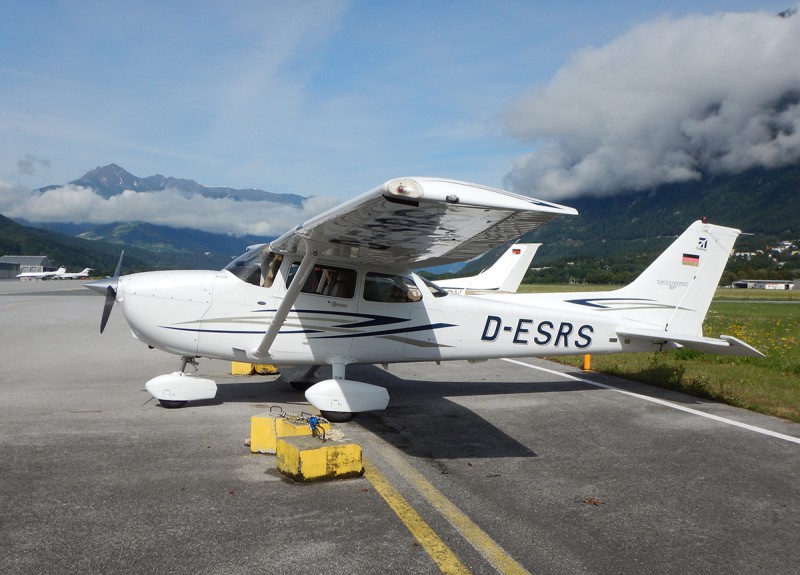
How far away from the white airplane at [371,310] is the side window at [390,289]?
14mm

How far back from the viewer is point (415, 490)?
186 inches

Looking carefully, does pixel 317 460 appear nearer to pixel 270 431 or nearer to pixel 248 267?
pixel 270 431

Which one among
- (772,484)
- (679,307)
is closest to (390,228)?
(772,484)

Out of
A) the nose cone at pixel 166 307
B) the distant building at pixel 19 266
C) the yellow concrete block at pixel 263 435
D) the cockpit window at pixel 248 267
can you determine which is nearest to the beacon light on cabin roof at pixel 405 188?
the yellow concrete block at pixel 263 435

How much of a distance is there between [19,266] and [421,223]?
180m

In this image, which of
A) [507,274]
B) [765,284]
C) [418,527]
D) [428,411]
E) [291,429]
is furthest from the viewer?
[765,284]

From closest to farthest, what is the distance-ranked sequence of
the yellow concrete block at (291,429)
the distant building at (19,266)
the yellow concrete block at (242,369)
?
1. the yellow concrete block at (291,429)
2. the yellow concrete block at (242,369)
3. the distant building at (19,266)

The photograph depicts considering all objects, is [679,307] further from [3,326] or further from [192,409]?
[3,326]

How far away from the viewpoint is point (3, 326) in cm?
1742

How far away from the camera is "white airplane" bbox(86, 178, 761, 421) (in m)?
6.98

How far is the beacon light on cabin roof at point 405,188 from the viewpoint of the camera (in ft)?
13.5

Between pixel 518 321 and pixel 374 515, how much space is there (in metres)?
4.86

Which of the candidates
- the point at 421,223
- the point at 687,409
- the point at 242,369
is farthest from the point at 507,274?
the point at 421,223

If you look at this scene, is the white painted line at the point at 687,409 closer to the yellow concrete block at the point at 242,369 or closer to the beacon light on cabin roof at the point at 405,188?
the beacon light on cabin roof at the point at 405,188
